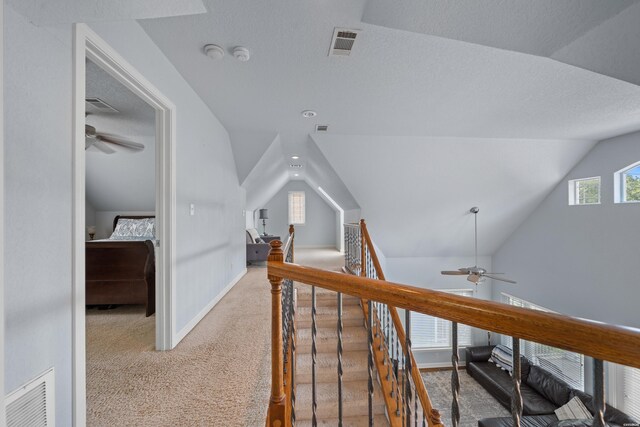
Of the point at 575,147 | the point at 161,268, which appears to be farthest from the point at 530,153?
the point at 161,268

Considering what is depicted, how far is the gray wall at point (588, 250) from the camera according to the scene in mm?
4004

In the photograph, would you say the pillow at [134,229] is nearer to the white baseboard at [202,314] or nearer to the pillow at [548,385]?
the white baseboard at [202,314]

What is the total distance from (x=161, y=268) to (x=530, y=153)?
529 centimetres

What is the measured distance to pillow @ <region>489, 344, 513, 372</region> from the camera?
5.63 metres

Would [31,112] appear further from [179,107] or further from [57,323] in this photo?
[179,107]

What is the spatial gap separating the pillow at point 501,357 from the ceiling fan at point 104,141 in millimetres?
7421

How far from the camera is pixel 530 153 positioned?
4391mm

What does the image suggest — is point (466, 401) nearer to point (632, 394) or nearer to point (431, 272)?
point (632, 394)

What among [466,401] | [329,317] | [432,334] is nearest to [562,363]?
[466,401]

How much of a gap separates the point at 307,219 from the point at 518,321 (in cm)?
915

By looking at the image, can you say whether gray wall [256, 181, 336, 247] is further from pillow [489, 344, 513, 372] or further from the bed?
the bed

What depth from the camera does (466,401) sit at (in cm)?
533

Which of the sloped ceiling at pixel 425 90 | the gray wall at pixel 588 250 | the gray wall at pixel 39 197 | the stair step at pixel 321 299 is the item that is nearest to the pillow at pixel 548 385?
the gray wall at pixel 588 250

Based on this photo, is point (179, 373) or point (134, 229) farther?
point (134, 229)
